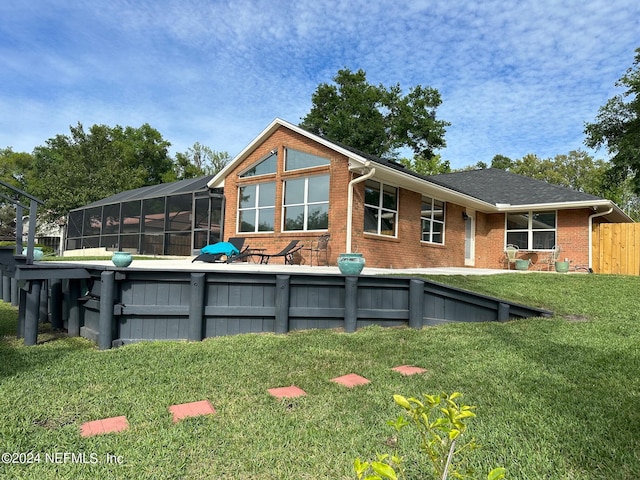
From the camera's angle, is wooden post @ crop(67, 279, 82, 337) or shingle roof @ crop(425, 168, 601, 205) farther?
shingle roof @ crop(425, 168, 601, 205)

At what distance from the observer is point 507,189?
1642 cm

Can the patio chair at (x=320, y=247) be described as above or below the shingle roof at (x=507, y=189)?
below

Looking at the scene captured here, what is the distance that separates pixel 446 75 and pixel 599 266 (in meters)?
8.75

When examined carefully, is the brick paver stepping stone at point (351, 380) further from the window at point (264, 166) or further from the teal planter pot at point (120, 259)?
the window at point (264, 166)

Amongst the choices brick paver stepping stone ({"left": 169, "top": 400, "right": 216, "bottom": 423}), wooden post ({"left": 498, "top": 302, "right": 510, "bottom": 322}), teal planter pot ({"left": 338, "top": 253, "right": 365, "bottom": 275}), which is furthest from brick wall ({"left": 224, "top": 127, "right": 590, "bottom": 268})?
brick paver stepping stone ({"left": 169, "top": 400, "right": 216, "bottom": 423})

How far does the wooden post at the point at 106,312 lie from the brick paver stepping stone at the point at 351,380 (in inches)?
101

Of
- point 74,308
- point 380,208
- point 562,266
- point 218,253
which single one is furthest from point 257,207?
point 562,266

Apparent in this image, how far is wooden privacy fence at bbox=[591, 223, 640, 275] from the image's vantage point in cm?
1268

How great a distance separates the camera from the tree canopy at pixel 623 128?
1761 centimetres

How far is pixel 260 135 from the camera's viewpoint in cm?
1250

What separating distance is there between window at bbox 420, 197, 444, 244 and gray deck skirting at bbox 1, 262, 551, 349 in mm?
7461

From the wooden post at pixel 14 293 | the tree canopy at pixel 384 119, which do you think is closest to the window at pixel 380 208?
the wooden post at pixel 14 293

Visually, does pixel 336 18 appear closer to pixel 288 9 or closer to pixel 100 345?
pixel 288 9

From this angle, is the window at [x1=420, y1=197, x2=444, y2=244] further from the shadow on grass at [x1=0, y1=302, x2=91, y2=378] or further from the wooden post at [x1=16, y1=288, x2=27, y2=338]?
the wooden post at [x1=16, y1=288, x2=27, y2=338]
